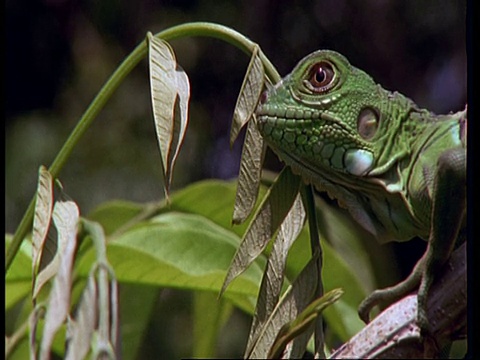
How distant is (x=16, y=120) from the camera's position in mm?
2312

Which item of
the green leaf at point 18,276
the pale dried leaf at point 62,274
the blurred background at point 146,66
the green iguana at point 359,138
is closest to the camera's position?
the pale dried leaf at point 62,274

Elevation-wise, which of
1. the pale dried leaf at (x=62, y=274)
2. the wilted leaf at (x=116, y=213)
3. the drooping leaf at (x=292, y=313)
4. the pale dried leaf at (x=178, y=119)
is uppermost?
the pale dried leaf at (x=178, y=119)

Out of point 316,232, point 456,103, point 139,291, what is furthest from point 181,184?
point 316,232

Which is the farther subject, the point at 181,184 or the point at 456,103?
the point at 181,184

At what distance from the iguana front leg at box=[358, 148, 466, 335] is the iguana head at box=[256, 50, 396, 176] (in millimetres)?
121

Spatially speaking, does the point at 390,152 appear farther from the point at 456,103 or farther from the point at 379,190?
the point at 456,103

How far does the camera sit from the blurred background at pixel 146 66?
5.29ft

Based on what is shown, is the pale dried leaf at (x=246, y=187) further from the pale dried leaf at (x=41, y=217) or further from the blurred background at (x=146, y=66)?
the blurred background at (x=146, y=66)

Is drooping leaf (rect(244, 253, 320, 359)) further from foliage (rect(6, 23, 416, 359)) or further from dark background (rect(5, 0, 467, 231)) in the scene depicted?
dark background (rect(5, 0, 467, 231))

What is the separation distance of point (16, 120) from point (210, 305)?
4.76 feet

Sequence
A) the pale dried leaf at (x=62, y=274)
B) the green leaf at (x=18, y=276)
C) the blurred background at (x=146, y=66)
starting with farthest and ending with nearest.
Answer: the blurred background at (x=146, y=66) < the green leaf at (x=18, y=276) < the pale dried leaf at (x=62, y=274)

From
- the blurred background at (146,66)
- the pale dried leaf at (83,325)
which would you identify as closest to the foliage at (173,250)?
the pale dried leaf at (83,325)

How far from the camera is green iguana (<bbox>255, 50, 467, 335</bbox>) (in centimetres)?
76

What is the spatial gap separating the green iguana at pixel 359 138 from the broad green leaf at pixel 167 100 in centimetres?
11
